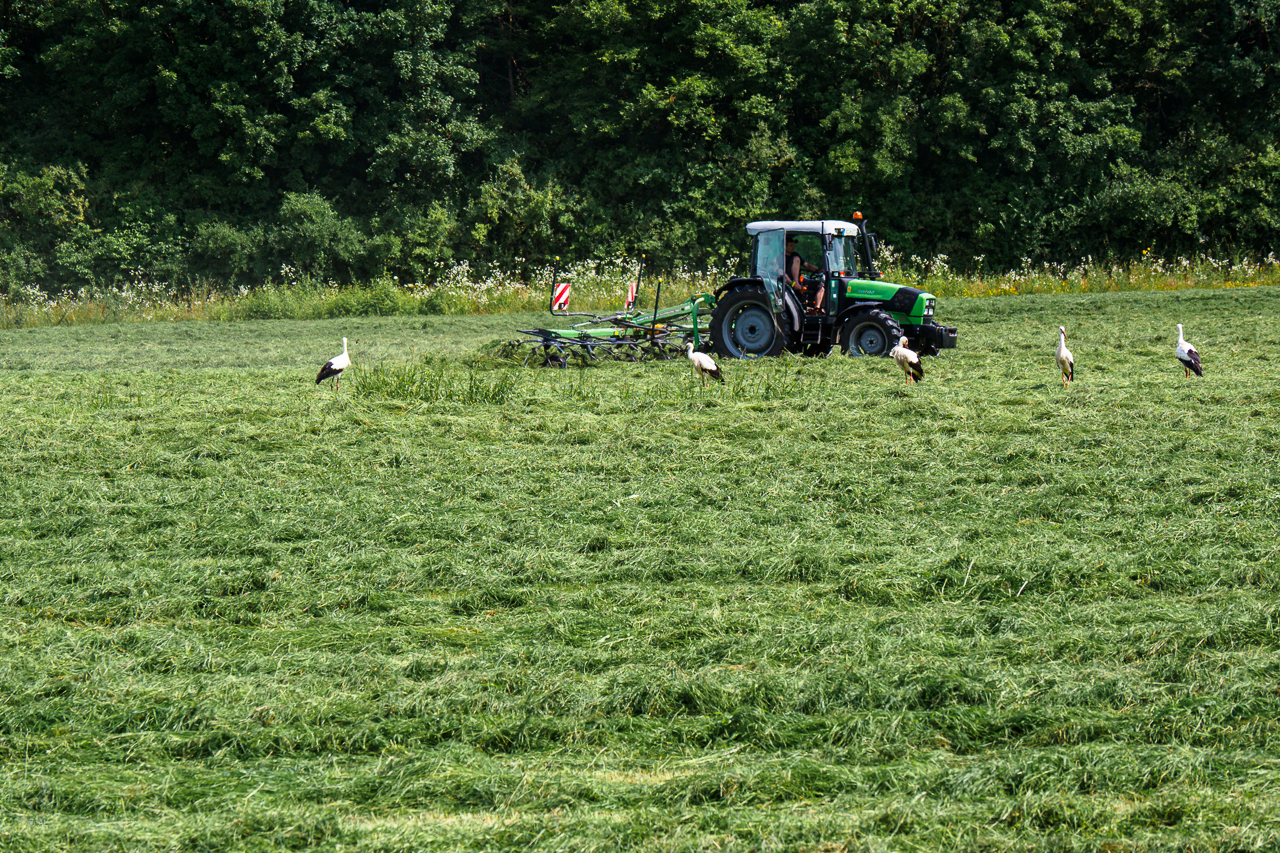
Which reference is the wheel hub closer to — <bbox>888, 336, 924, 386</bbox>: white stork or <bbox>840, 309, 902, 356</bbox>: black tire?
<bbox>840, 309, 902, 356</bbox>: black tire

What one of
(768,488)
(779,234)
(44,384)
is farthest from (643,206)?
(768,488)

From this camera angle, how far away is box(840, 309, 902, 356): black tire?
11336 mm

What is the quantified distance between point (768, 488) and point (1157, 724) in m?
3.01

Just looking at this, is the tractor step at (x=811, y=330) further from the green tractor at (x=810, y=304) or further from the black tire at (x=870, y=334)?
the black tire at (x=870, y=334)

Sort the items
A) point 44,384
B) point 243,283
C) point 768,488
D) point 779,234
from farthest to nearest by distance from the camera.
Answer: point 243,283 < point 779,234 < point 44,384 < point 768,488

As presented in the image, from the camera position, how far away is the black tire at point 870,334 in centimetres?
1134

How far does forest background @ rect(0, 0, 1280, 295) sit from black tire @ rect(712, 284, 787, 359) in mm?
14293

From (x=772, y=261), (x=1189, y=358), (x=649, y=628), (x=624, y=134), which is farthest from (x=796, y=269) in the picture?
(x=624, y=134)

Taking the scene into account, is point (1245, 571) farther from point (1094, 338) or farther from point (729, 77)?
point (729, 77)

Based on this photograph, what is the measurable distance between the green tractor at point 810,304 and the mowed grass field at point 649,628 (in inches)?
140

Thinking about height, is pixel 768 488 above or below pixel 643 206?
below

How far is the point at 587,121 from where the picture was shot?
25.9 meters

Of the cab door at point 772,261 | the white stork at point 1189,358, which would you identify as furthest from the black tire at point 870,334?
the white stork at point 1189,358

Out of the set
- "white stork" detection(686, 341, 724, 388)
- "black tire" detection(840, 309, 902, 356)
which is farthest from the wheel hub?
"white stork" detection(686, 341, 724, 388)
